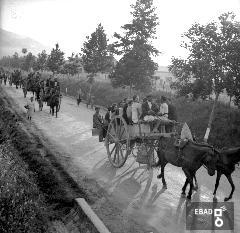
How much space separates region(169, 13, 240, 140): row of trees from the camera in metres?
19.1

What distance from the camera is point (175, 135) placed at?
1047 centimetres

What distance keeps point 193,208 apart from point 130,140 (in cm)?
382

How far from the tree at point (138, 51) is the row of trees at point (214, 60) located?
15.2m

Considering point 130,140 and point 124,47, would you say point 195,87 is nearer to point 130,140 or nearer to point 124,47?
point 130,140

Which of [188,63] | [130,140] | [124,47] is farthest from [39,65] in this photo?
[130,140]

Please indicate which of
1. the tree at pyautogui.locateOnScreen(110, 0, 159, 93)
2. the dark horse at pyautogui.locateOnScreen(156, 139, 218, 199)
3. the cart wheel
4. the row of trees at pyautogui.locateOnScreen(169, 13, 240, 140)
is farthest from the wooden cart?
the tree at pyautogui.locateOnScreen(110, 0, 159, 93)

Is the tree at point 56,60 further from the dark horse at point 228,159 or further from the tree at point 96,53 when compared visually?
the dark horse at point 228,159

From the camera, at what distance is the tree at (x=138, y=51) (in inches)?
1410

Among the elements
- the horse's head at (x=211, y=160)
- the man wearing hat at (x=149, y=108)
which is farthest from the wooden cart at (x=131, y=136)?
the horse's head at (x=211, y=160)

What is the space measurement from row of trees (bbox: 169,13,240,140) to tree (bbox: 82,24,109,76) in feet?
93.1

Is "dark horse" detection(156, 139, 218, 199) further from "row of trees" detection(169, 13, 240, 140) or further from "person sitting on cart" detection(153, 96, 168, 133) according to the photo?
"row of trees" detection(169, 13, 240, 140)

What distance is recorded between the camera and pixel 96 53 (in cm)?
4847

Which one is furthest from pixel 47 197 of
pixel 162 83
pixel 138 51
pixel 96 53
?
pixel 162 83

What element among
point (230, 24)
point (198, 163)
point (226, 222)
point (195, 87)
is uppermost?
point (230, 24)
